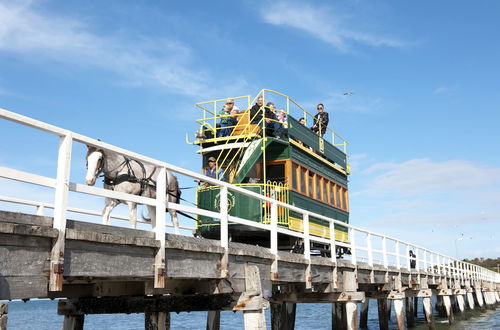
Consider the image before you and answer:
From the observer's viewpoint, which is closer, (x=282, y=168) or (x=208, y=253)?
(x=208, y=253)

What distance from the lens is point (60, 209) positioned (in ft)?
17.1

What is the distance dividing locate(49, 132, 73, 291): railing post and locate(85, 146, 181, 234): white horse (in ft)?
9.93

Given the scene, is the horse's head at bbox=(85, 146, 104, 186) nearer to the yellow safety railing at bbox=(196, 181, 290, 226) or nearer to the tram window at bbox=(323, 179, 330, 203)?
the yellow safety railing at bbox=(196, 181, 290, 226)

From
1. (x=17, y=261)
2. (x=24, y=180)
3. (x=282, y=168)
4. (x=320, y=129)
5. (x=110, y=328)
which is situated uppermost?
(x=320, y=129)

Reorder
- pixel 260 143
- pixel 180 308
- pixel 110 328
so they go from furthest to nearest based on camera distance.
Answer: pixel 110 328 → pixel 260 143 → pixel 180 308

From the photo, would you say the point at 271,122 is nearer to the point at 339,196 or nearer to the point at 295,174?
the point at 295,174

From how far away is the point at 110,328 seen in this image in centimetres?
4894

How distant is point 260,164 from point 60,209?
10.6 meters

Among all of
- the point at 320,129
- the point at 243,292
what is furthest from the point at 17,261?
the point at 320,129

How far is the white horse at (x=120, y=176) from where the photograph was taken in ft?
27.7

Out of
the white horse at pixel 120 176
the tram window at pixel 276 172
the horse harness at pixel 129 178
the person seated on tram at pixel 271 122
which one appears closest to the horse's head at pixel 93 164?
the white horse at pixel 120 176

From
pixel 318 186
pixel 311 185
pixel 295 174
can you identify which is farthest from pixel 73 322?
pixel 318 186

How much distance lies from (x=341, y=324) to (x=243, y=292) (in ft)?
40.5

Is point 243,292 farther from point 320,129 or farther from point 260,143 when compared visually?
point 320,129
